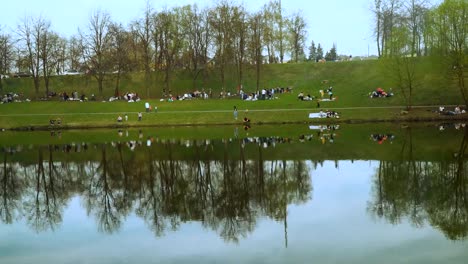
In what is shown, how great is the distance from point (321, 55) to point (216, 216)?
139304 millimetres

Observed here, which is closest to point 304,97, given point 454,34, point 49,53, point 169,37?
point 454,34

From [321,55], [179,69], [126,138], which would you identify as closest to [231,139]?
[126,138]

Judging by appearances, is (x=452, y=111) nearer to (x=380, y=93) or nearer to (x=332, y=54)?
(x=380, y=93)

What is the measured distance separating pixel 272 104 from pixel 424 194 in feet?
166

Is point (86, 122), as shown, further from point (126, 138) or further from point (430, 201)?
point (430, 201)

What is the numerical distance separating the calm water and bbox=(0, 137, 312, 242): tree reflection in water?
0.06 metres

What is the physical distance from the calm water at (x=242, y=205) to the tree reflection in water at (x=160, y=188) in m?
0.06

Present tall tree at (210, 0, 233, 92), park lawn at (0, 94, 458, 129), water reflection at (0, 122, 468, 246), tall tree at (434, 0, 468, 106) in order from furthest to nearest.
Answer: tall tree at (210, 0, 233, 92), park lawn at (0, 94, 458, 129), tall tree at (434, 0, 468, 106), water reflection at (0, 122, 468, 246)

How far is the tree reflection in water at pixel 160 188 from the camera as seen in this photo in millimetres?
19500

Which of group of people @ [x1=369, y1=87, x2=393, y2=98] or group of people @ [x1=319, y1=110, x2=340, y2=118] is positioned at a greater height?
group of people @ [x1=369, y1=87, x2=393, y2=98]

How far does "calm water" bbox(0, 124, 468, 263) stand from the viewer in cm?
1530

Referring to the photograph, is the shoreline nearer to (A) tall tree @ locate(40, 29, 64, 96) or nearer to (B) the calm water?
(A) tall tree @ locate(40, 29, 64, 96)

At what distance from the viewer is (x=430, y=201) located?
19875mm

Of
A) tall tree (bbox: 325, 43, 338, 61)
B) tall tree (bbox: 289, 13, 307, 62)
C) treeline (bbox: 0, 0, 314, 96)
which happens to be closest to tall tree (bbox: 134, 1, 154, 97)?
treeline (bbox: 0, 0, 314, 96)
